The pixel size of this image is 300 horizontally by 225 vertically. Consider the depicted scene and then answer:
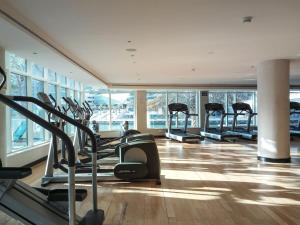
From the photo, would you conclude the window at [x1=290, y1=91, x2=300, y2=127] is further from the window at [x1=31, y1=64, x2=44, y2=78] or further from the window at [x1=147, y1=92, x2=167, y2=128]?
the window at [x1=31, y1=64, x2=44, y2=78]

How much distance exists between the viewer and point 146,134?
6.14 m

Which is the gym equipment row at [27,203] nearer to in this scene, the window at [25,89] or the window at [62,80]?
the window at [25,89]

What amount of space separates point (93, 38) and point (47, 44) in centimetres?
75

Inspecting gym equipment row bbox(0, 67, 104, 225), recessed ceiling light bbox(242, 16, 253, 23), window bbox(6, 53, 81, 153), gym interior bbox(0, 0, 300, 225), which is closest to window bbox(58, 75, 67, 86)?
gym interior bbox(0, 0, 300, 225)

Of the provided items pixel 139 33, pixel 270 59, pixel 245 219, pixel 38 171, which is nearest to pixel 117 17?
pixel 139 33

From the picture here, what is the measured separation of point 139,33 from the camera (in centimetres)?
450

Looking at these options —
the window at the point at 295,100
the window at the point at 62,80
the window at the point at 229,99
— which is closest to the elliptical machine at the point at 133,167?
the window at the point at 62,80

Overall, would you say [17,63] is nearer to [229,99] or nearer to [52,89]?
[52,89]

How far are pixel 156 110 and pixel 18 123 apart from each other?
7.97 meters

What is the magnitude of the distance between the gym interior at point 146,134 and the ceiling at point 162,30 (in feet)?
0.06

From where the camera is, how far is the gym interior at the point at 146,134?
8.77 feet

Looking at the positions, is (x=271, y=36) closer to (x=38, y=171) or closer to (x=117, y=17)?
(x=117, y=17)

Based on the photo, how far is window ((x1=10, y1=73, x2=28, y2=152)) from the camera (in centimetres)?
615

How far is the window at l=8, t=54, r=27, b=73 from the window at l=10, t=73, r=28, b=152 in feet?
0.50
